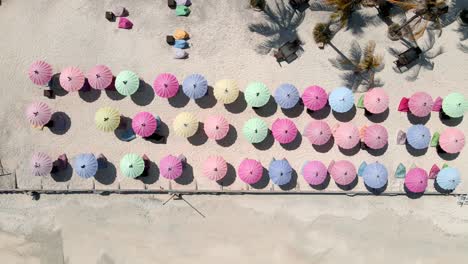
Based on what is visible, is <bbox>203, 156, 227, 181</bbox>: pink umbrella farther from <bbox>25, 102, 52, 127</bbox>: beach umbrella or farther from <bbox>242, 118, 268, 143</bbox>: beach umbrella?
<bbox>25, 102, 52, 127</bbox>: beach umbrella

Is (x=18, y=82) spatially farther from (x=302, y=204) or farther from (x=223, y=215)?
(x=302, y=204)

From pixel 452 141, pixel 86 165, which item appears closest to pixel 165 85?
pixel 86 165

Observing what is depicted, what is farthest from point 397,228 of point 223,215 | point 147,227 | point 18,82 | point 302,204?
point 18,82

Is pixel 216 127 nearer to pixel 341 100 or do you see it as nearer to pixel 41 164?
pixel 341 100

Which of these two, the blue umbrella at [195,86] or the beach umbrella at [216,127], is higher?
the blue umbrella at [195,86]

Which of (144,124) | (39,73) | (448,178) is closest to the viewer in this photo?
(144,124)

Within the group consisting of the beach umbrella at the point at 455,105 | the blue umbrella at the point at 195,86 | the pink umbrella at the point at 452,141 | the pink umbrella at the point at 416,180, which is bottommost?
the pink umbrella at the point at 416,180

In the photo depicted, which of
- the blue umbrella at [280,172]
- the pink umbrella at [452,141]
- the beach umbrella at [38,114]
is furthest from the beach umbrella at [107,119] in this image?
the pink umbrella at [452,141]

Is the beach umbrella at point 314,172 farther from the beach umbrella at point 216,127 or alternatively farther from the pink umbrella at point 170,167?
the pink umbrella at point 170,167

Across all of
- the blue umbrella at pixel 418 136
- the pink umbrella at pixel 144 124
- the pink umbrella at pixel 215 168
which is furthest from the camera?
the blue umbrella at pixel 418 136
